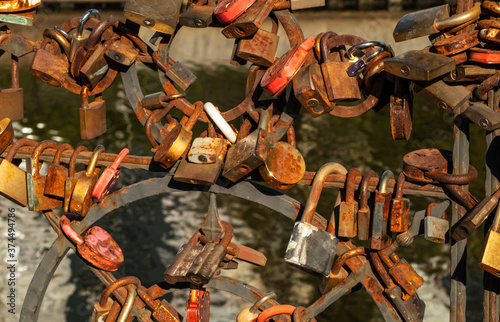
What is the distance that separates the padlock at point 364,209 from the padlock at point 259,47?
18.2 inches

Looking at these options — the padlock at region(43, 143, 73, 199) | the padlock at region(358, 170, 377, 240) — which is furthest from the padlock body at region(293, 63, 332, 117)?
the padlock at region(43, 143, 73, 199)

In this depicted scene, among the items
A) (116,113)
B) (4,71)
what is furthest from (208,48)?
(4,71)

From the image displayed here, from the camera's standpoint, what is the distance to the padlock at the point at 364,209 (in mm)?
2119

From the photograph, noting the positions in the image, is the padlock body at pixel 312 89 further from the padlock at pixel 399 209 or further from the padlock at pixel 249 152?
the padlock at pixel 399 209

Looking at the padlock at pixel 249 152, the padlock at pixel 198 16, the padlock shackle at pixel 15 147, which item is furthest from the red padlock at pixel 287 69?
the padlock shackle at pixel 15 147

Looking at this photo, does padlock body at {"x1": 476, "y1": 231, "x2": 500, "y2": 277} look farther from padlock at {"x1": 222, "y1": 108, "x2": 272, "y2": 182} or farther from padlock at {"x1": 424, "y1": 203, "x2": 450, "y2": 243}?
padlock at {"x1": 222, "y1": 108, "x2": 272, "y2": 182}

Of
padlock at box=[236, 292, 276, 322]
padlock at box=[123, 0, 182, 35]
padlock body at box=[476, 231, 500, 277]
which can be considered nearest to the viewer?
padlock body at box=[476, 231, 500, 277]

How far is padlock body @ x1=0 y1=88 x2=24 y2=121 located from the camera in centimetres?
260

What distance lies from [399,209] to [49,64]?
4.11ft

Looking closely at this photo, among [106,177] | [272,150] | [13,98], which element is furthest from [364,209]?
[13,98]

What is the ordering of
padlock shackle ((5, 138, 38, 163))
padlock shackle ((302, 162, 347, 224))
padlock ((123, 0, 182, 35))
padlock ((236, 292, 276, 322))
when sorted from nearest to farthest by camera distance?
1. padlock shackle ((302, 162, 347, 224))
2. padlock ((123, 0, 182, 35))
3. padlock ((236, 292, 276, 322))
4. padlock shackle ((5, 138, 38, 163))

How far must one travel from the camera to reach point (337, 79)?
2.13 meters

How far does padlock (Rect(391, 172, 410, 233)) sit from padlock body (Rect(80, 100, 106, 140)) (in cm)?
107

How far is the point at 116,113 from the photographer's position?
9195mm
